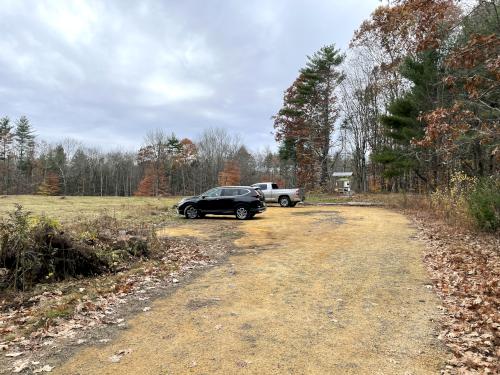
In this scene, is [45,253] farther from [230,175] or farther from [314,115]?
[230,175]

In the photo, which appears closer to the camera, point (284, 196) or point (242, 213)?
point (242, 213)

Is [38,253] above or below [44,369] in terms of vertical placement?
above

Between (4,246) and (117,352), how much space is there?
463 cm

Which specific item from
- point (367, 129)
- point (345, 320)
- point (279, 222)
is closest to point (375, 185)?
point (367, 129)

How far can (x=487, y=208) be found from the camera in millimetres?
11383

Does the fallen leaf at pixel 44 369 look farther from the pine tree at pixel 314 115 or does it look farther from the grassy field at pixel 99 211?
the pine tree at pixel 314 115

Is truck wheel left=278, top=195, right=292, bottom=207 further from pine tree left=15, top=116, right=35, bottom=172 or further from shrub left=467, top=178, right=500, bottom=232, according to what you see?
pine tree left=15, top=116, right=35, bottom=172

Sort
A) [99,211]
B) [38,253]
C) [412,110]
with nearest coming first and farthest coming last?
1. [38,253]
2. [99,211]
3. [412,110]

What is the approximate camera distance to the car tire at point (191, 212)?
18.9 m

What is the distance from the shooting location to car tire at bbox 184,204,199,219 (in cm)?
1889

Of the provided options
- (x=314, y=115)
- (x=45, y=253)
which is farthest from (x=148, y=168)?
(x=45, y=253)

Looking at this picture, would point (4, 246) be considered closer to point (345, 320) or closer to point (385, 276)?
point (345, 320)

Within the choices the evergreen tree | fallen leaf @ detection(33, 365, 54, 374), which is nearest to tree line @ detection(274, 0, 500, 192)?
the evergreen tree

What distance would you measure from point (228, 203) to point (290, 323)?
13.8 meters
